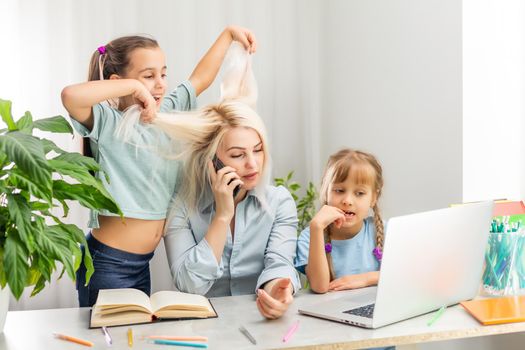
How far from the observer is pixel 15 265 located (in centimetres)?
121

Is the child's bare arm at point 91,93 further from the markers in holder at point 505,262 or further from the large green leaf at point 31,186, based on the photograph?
the markers in holder at point 505,262

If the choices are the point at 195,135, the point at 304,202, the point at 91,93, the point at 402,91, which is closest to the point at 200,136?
the point at 195,135

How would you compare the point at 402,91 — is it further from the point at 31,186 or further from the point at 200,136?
the point at 31,186

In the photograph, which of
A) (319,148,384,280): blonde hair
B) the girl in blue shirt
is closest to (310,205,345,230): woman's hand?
the girl in blue shirt

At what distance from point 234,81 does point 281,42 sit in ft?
4.03

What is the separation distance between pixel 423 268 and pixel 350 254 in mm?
454

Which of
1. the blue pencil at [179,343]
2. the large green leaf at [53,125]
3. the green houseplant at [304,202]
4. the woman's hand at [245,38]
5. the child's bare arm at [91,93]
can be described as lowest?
the green houseplant at [304,202]

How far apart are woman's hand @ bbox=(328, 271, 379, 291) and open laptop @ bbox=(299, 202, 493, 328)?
135 millimetres

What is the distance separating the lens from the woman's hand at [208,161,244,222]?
169 centimetres

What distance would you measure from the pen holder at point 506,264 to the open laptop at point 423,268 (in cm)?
7

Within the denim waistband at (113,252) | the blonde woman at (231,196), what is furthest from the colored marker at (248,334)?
the denim waistband at (113,252)

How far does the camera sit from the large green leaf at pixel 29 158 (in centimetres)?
119

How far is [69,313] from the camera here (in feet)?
4.98

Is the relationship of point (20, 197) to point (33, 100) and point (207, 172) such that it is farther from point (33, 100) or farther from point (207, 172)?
point (33, 100)
